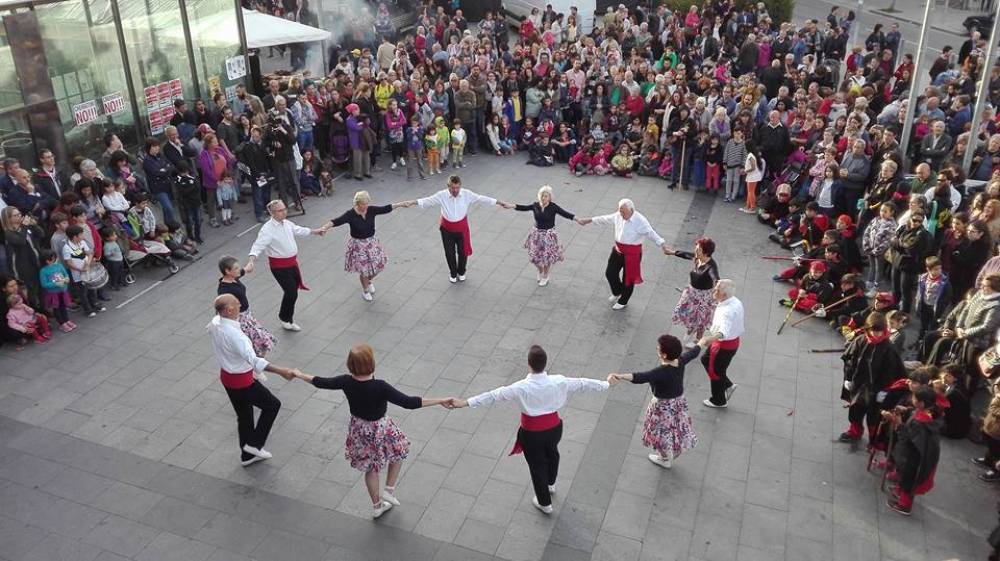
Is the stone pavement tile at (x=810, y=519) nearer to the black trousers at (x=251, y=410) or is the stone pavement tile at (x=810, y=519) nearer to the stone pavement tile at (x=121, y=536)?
the black trousers at (x=251, y=410)

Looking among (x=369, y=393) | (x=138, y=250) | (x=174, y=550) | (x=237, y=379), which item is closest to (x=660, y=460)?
(x=369, y=393)

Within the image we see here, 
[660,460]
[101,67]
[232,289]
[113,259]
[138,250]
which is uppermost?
[101,67]

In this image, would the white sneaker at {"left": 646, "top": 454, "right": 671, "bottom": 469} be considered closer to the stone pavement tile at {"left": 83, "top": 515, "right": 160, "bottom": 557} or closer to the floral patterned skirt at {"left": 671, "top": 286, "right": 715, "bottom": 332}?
the floral patterned skirt at {"left": 671, "top": 286, "right": 715, "bottom": 332}

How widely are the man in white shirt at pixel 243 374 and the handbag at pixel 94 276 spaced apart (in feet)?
13.8

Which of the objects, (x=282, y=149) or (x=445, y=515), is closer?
(x=445, y=515)

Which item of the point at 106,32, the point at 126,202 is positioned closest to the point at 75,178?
the point at 126,202

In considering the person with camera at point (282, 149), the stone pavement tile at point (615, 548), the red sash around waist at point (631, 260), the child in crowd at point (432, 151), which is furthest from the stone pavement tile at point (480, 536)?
the child in crowd at point (432, 151)

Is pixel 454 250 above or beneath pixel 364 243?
beneath

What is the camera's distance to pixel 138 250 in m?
11.8

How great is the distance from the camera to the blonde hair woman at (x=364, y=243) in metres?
10.4

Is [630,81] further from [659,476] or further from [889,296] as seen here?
[659,476]

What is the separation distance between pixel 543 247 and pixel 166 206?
5994 mm

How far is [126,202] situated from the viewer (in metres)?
11.6

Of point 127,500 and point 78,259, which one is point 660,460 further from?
point 78,259
